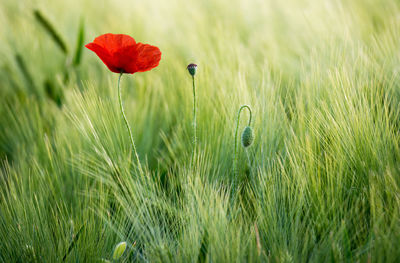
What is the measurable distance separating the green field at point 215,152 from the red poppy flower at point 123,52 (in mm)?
128

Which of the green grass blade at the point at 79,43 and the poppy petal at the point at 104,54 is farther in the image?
the green grass blade at the point at 79,43

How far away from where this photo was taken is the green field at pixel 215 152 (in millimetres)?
564

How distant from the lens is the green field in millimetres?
564

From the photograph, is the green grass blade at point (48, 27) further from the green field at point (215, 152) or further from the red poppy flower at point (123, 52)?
the red poppy flower at point (123, 52)

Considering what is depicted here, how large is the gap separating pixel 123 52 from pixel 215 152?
27 cm

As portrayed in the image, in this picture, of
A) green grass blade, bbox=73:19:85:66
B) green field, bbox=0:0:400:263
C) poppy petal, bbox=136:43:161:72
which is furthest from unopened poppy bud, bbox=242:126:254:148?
green grass blade, bbox=73:19:85:66

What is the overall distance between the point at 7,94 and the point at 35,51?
182mm

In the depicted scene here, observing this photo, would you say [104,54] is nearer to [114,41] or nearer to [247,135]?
[114,41]

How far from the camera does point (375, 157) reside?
2.03 feet

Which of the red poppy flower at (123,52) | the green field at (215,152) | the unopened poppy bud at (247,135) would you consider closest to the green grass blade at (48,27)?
the green field at (215,152)

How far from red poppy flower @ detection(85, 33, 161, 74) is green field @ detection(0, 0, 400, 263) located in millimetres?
128

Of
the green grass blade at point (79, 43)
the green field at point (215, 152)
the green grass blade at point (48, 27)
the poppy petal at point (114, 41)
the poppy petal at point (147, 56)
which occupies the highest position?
the green grass blade at point (48, 27)

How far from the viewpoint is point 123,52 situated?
63 centimetres

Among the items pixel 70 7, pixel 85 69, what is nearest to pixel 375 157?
pixel 85 69
